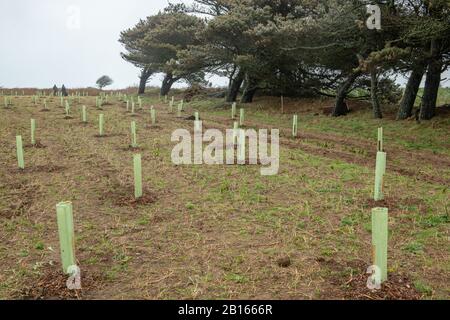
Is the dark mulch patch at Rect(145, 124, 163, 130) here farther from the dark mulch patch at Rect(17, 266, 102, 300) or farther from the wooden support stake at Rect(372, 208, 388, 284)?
the wooden support stake at Rect(372, 208, 388, 284)

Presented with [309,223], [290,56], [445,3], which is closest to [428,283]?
[309,223]

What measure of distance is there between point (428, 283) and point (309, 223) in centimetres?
231

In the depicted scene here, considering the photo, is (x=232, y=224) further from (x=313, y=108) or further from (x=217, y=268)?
(x=313, y=108)

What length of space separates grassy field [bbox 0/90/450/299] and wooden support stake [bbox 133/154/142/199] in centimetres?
24

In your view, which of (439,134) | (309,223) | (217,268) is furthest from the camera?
(439,134)

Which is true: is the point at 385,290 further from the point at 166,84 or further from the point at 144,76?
the point at 144,76

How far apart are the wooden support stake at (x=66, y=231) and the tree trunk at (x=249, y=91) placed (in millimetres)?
26517

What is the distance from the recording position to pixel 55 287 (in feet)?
16.3

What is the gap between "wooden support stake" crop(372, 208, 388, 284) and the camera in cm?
473

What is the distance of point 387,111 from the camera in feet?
74.6

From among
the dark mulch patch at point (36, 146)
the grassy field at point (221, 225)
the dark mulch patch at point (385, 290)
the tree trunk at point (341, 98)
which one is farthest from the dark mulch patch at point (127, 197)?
the tree trunk at point (341, 98)

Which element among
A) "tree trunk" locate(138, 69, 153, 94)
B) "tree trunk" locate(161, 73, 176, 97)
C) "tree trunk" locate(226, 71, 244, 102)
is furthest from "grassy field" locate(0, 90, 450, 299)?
"tree trunk" locate(138, 69, 153, 94)

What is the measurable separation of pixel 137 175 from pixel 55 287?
3.52 metres
